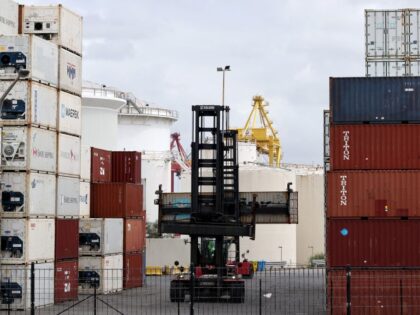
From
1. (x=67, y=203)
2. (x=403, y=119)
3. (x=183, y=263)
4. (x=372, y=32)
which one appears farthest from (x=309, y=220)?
(x=403, y=119)

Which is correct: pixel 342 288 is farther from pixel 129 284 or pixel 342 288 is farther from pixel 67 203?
pixel 129 284

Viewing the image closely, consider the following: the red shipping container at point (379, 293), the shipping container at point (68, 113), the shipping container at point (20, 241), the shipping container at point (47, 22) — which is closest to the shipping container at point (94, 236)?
the shipping container at point (68, 113)

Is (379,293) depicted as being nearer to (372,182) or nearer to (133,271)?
(372,182)

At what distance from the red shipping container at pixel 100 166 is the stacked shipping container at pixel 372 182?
62.8ft

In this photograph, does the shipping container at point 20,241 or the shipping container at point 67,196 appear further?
the shipping container at point 67,196

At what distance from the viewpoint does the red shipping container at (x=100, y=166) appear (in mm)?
49062

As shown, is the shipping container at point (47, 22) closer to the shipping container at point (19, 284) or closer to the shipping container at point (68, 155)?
the shipping container at point (68, 155)

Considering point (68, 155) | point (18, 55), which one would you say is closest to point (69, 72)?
point (68, 155)

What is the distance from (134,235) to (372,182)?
22.7m

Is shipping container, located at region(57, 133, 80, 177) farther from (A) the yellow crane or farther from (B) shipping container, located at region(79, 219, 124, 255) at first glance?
(A) the yellow crane

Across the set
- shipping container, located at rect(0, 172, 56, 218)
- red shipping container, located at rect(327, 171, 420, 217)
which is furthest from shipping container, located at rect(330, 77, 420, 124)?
shipping container, located at rect(0, 172, 56, 218)

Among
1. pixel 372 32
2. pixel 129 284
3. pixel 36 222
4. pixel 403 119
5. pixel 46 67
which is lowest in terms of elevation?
pixel 129 284

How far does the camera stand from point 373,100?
107 ft

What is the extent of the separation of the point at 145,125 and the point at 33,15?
220 feet
